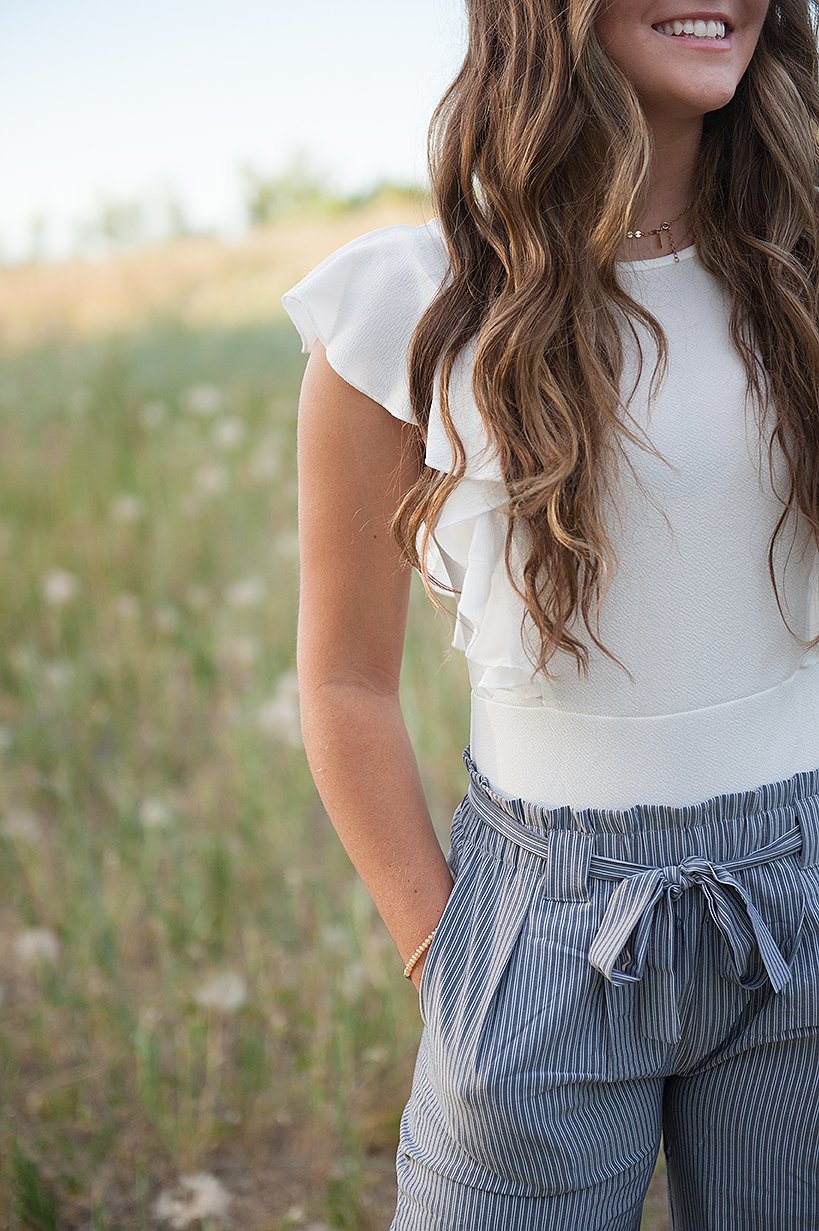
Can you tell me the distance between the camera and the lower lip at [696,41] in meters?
0.99

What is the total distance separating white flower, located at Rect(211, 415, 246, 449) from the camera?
420 centimetres

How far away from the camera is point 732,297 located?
103 cm

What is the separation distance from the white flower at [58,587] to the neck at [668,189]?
2.74 metres

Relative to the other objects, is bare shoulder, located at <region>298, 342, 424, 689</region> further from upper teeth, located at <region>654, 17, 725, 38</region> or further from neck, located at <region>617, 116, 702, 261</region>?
upper teeth, located at <region>654, 17, 725, 38</region>

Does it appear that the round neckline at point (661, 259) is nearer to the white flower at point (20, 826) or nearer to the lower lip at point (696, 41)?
the lower lip at point (696, 41)

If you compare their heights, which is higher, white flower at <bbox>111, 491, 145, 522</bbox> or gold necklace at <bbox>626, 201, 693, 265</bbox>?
gold necklace at <bbox>626, 201, 693, 265</bbox>

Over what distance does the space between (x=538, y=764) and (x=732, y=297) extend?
0.46 metres

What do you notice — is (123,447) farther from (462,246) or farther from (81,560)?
(462,246)

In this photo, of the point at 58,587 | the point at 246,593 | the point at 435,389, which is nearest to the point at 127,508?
the point at 58,587

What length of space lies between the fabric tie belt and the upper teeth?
71 centimetres

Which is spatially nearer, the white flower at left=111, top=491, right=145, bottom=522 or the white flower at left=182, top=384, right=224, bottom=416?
the white flower at left=111, top=491, right=145, bottom=522

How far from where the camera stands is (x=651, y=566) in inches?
39.4

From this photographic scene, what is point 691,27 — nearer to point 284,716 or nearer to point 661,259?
point 661,259

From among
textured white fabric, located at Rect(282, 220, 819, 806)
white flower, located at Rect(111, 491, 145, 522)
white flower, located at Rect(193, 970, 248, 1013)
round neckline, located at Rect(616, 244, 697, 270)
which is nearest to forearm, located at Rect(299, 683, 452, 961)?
textured white fabric, located at Rect(282, 220, 819, 806)
